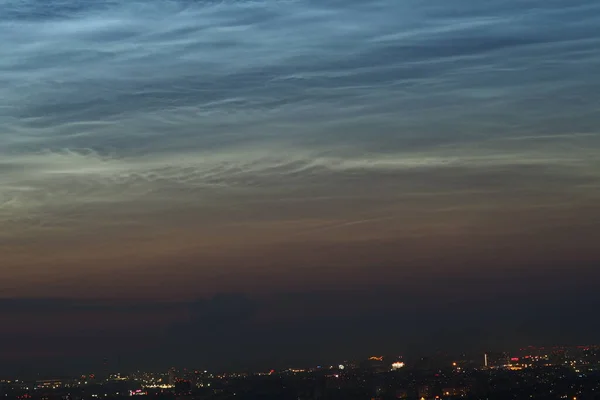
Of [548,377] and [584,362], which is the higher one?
[548,377]

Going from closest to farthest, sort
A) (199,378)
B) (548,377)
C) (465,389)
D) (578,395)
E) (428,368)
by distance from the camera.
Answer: (578,395), (465,389), (548,377), (428,368), (199,378)

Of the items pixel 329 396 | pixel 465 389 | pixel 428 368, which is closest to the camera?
pixel 329 396

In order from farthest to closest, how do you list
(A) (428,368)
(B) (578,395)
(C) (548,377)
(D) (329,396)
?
(A) (428,368), (C) (548,377), (D) (329,396), (B) (578,395)

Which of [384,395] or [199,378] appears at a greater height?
[384,395]

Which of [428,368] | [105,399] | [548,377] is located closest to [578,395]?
[548,377]

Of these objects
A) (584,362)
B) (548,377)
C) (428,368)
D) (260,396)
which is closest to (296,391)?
(260,396)

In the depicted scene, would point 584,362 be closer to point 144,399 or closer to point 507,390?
point 507,390

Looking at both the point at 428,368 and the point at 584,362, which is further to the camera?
the point at 584,362

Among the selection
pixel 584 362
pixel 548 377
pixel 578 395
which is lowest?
pixel 584 362

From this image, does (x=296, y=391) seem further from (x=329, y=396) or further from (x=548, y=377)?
(x=548, y=377)
